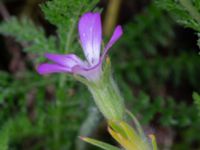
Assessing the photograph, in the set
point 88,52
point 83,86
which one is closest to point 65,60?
point 88,52

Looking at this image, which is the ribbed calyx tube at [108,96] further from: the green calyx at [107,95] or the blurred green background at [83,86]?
the blurred green background at [83,86]

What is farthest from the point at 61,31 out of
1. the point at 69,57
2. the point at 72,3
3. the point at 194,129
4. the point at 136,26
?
the point at 194,129

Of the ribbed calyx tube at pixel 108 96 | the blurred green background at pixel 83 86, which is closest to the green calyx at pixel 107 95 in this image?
the ribbed calyx tube at pixel 108 96

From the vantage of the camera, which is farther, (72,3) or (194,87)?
(194,87)

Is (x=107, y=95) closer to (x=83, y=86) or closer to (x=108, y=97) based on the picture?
(x=108, y=97)

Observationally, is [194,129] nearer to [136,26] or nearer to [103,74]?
[136,26]

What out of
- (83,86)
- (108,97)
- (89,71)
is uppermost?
(89,71)
